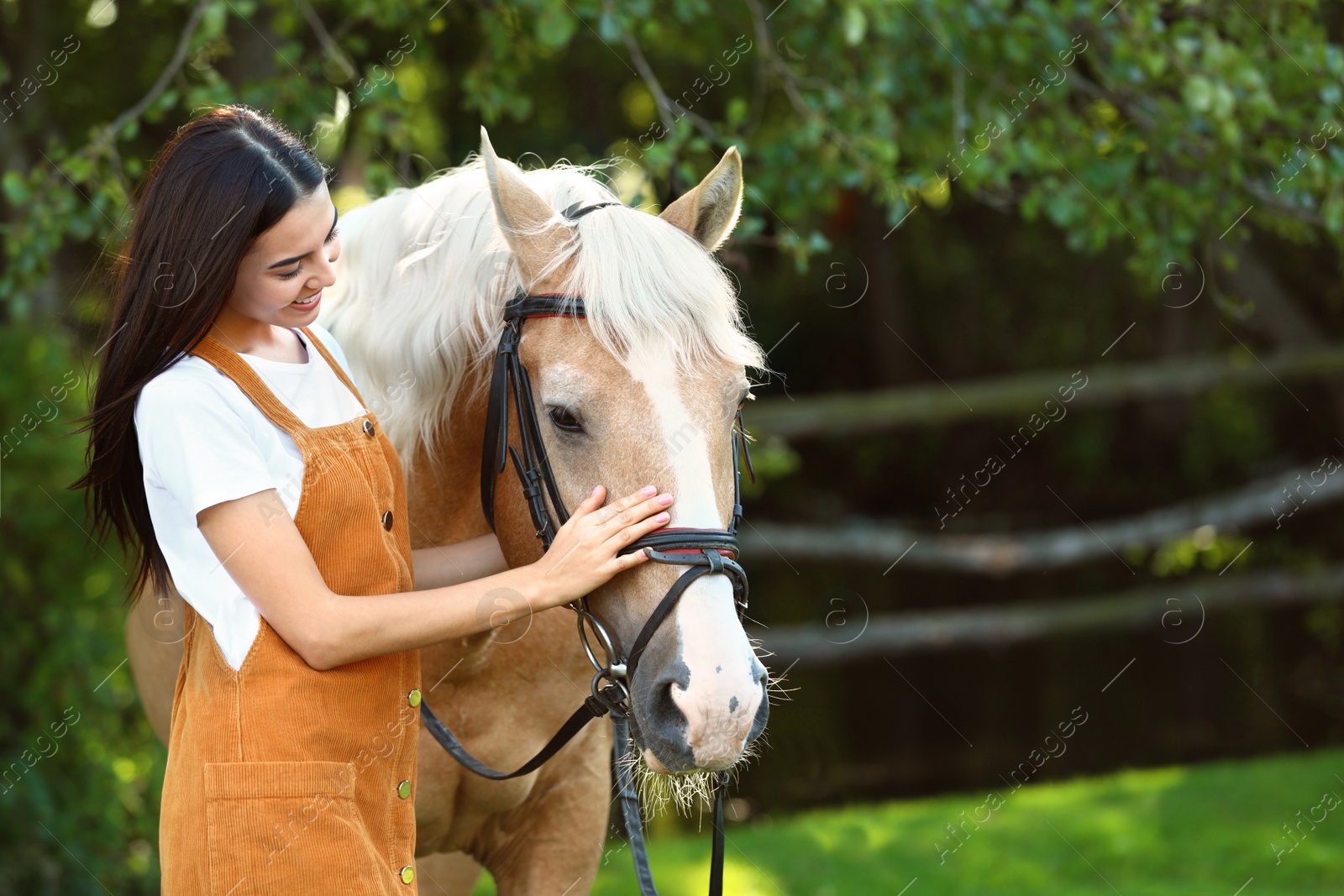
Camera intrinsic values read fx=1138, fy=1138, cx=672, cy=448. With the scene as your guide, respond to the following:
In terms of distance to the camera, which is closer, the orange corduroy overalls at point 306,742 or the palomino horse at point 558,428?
the orange corduroy overalls at point 306,742

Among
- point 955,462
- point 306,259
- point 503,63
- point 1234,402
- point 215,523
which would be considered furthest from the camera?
point 955,462

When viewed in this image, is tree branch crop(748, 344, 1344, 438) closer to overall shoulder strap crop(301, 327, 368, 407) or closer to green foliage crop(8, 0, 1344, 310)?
green foliage crop(8, 0, 1344, 310)

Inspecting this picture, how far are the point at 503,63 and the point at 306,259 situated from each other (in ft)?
7.42

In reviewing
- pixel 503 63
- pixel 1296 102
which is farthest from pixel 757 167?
pixel 1296 102

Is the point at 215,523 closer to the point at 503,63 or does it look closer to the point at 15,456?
the point at 503,63

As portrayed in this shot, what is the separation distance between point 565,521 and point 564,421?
16cm

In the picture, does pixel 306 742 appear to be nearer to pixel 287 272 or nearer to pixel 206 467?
pixel 206 467

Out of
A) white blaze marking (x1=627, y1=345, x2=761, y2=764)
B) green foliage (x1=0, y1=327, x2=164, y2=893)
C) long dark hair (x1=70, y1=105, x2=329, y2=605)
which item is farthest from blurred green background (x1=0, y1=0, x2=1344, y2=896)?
white blaze marking (x1=627, y1=345, x2=761, y2=764)

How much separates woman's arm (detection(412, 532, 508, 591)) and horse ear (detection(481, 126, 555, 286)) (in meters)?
0.53

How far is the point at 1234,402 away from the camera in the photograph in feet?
38.3

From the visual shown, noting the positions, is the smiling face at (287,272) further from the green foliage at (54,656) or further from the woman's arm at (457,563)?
the green foliage at (54,656)

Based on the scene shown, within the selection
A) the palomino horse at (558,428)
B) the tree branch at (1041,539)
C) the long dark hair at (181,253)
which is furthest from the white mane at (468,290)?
the tree branch at (1041,539)

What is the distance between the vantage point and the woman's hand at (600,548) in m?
1.69

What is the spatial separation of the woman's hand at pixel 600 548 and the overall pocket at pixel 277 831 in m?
0.41
